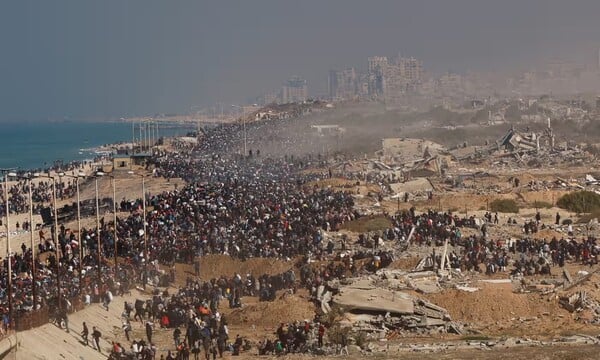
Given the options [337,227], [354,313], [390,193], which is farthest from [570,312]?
[390,193]

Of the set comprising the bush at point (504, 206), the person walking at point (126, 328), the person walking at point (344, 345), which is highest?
the bush at point (504, 206)

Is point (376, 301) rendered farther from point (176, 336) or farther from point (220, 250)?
point (220, 250)

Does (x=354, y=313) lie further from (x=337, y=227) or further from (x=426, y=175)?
(x=426, y=175)

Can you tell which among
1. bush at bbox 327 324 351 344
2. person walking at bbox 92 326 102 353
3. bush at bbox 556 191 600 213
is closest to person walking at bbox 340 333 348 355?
bush at bbox 327 324 351 344

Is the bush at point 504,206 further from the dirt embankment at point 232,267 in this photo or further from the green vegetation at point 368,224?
the dirt embankment at point 232,267

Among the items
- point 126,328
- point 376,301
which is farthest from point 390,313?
point 126,328

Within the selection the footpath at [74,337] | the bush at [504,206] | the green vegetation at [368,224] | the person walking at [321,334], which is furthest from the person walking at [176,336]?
the bush at [504,206]
